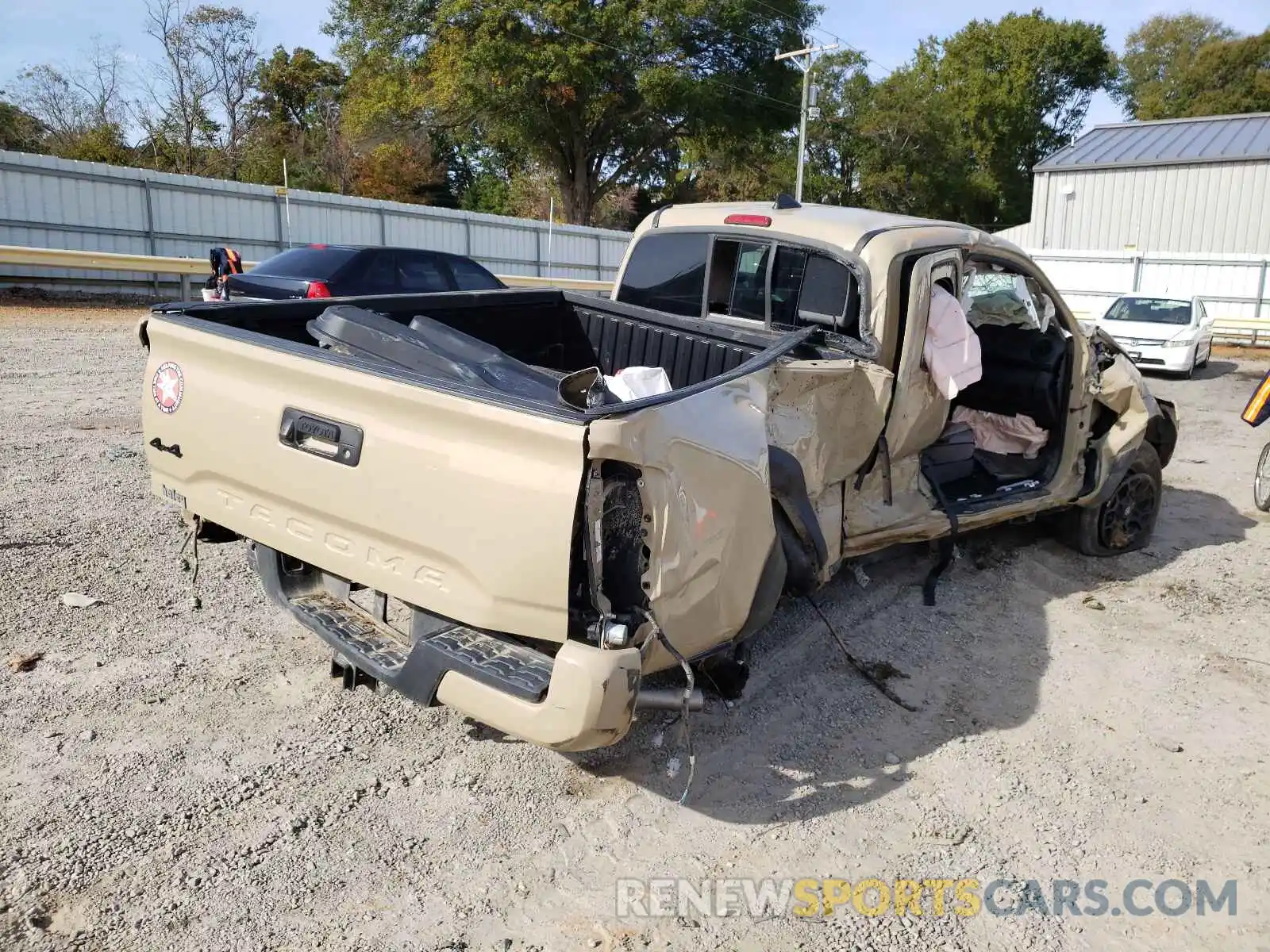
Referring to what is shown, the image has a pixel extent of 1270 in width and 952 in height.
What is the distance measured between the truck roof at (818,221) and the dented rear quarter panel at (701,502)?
1867 millimetres

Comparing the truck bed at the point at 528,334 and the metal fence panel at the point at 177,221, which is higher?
the metal fence panel at the point at 177,221

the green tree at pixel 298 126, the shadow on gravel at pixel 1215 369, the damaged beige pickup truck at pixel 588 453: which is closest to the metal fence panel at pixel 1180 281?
the shadow on gravel at pixel 1215 369

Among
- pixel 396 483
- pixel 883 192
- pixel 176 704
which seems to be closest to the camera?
pixel 396 483

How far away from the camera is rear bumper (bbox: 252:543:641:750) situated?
2.73 metres

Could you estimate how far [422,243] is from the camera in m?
25.1

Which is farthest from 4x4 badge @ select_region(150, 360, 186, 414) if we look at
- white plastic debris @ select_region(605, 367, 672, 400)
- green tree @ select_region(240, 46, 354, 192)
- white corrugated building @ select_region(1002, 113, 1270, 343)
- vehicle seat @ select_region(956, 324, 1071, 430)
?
green tree @ select_region(240, 46, 354, 192)

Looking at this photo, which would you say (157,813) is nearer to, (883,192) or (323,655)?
(323,655)

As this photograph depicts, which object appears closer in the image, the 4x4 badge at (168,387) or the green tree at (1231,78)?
the 4x4 badge at (168,387)

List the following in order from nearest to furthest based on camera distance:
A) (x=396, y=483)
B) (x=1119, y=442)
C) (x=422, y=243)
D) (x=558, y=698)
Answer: (x=558, y=698) < (x=396, y=483) < (x=1119, y=442) < (x=422, y=243)

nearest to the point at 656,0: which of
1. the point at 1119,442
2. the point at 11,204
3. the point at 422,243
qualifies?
the point at 422,243

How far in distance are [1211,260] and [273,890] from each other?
1103 inches

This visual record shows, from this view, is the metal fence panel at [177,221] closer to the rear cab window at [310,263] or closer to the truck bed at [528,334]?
the rear cab window at [310,263]

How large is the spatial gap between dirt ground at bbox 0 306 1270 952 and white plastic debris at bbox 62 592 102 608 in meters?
0.06

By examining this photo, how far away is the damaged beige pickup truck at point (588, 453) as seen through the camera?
110 inches
